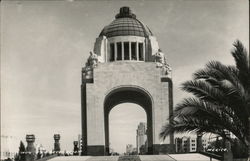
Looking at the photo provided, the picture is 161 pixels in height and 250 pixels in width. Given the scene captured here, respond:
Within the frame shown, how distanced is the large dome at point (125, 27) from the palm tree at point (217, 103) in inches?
798

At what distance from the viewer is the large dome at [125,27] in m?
34.2

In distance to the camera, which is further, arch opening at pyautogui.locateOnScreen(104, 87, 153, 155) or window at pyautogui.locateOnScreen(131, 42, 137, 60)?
arch opening at pyautogui.locateOnScreen(104, 87, 153, 155)

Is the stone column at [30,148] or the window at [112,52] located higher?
the window at [112,52]

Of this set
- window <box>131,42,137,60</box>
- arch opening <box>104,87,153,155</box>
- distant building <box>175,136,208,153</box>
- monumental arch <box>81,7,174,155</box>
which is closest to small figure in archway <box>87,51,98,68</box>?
monumental arch <box>81,7,174,155</box>

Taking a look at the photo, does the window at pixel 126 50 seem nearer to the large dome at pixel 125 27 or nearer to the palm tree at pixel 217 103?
the large dome at pixel 125 27

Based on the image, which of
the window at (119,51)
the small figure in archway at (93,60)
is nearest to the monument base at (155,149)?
the small figure in archway at (93,60)

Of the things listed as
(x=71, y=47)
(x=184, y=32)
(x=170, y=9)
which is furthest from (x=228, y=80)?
(x=71, y=47)

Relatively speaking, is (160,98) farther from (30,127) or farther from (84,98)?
(30,127)

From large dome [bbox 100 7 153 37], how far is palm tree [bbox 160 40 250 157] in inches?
798

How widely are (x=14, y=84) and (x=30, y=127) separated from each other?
15.9 feet

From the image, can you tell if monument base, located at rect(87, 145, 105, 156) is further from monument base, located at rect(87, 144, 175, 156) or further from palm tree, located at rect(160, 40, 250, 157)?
palm tree, located at rect(160, 40, 250, 157)

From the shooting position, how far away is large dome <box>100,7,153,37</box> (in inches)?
1345

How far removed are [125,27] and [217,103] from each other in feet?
68.7

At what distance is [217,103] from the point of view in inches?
550
